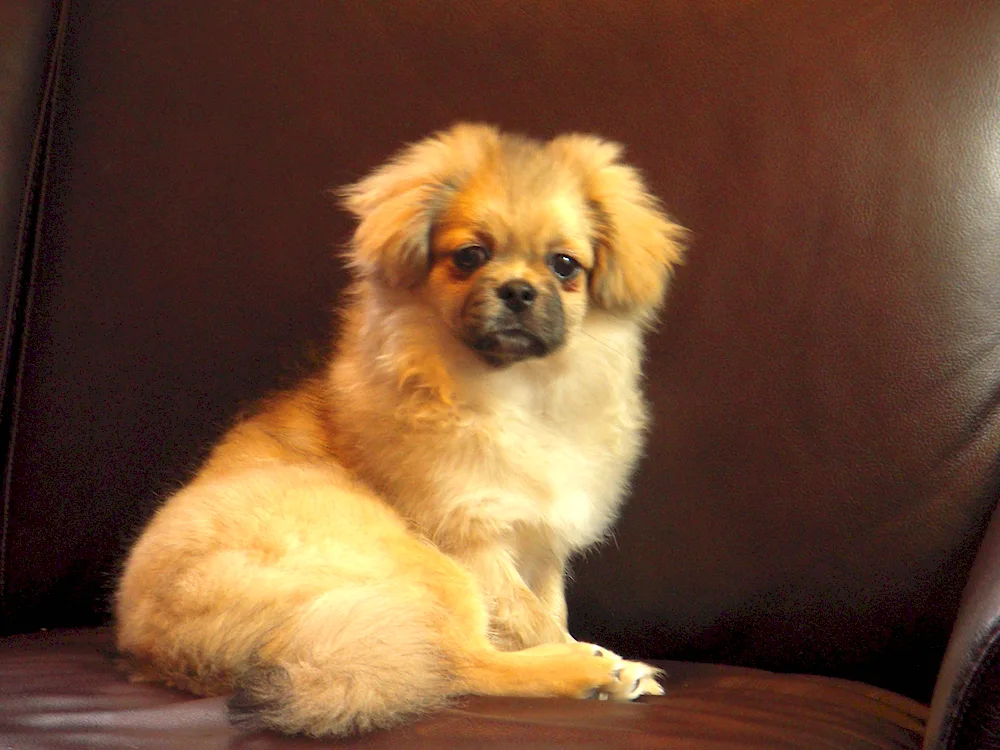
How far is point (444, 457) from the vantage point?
4.78 feet

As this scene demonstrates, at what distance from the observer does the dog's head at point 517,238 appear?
144 centimetres

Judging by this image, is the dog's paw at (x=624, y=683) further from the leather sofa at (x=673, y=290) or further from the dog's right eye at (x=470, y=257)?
the dog's right eye at (x=470, y=257)

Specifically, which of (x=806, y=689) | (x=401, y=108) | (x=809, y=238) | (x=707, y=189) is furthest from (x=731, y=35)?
(x=806, y=689)

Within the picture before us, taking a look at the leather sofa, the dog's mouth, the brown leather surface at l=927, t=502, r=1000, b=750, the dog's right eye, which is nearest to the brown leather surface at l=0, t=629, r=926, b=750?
the leather sofa

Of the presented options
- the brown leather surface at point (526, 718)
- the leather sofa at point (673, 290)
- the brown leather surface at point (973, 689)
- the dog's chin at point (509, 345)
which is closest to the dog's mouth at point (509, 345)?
the dog's chin at point (509, 345)

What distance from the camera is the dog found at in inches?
49.4

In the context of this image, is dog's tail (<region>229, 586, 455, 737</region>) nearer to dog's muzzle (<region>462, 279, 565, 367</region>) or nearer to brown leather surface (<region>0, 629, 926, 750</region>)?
brown leather surface (<region>0, 629, 926, 750</region>)

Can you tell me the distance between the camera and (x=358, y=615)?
1197mm

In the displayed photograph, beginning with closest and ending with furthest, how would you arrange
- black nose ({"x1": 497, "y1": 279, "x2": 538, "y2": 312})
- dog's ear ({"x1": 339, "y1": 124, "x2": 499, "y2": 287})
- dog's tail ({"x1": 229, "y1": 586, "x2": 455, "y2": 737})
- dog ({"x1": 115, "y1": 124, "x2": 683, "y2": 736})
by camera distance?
dog's tail ({"x1": 229, "y1": 586, "x2": 455, "y2": 737}) → dog ({"x1": 115, "y1": 124, "x2": 683, "y2": 736}) → black nose ({"x1": 497, "y1": 279, "x2": 538, "y2": 312}) → dog's ear ({"x1": 339, "y1": 124, "x2": 499, "y2": 287})

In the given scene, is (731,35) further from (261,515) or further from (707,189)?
(261,515)

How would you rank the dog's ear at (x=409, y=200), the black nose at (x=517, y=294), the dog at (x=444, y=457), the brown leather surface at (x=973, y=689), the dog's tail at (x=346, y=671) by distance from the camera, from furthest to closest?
the dog's ear at (x=409, y=200), the black nose at (x=517, y=294), the dog at (x=444, y=457), the dog's tail at (x=346, y=671), the brown leather surface at (x=973, y=689)

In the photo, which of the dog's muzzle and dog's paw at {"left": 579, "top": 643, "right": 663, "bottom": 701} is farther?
the dog's muzzle

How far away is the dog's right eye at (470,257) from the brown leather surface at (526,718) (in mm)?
618

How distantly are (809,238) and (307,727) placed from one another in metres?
1.04
